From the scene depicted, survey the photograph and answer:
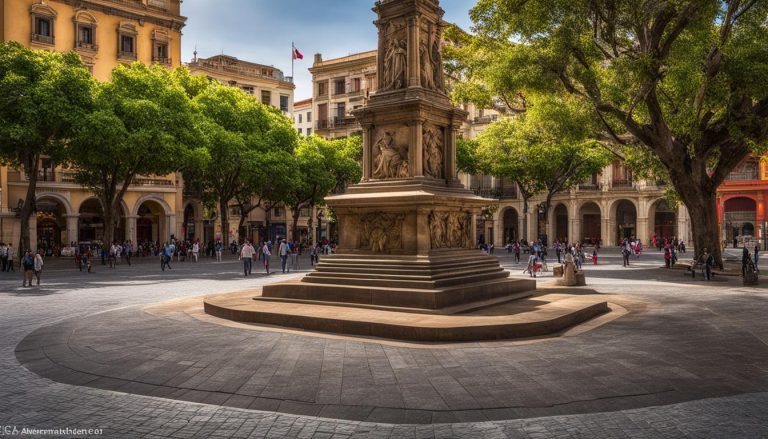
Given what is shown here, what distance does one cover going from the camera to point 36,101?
32.2m

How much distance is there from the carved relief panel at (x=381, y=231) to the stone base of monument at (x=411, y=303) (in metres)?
0.42

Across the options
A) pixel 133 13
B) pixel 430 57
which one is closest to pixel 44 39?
pixel 133 13

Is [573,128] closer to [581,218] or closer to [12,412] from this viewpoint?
[12,412]

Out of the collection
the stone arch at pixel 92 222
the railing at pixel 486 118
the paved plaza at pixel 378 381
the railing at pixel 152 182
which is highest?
the railing at pixel 486 118

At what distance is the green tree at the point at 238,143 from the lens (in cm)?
4312

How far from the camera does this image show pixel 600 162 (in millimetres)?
49062

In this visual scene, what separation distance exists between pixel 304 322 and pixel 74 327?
17.2 ft

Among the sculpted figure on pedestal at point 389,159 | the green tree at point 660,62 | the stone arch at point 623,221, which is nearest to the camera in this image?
the sculpted figure on pedestal at point 389,159

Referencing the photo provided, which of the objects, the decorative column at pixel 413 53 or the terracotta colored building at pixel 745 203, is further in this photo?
the terracotta colored building at pixel 745 203

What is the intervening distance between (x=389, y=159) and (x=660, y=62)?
12596 millimetres

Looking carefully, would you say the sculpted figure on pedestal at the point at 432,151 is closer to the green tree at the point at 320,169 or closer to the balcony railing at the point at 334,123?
the green tree at the point at 320,169

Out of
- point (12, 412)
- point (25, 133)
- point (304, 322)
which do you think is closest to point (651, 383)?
point (304, 322)

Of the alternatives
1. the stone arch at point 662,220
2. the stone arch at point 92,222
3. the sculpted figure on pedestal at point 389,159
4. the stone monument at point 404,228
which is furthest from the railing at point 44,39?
the stone arch at point 662,220

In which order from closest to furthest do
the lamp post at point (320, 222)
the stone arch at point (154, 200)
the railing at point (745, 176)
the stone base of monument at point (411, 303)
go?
the stone base of monument at point (411, 303) < the stone arch at point (154, 200) < the railing at point (745, 176) < the lamp post at point (320, 222)
